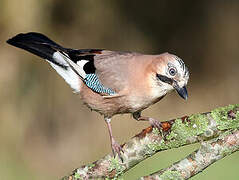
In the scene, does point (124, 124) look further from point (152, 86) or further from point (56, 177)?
point (152, 86)

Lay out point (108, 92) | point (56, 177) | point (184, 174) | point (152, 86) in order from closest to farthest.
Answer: point (184, 174), point (152, 86), point (108, 92), point (56, 177)

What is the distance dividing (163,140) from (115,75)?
0.99 metres

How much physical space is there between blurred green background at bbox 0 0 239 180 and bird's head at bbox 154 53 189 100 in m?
2.60

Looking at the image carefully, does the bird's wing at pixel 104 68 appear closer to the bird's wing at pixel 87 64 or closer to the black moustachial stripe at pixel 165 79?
the bird's wing at pixel 87 64

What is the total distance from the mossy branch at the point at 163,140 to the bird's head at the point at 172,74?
1.58ft

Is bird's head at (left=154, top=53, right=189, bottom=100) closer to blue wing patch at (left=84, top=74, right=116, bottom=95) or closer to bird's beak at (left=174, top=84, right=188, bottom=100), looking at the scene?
bird's beak at (left=174, top=84, right=188, bottom=100)

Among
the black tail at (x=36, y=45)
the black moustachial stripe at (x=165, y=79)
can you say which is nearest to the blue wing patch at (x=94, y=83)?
the black tail at (x=36, y=45)

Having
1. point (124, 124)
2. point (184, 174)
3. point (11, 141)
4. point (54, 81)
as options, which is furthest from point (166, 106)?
point (184, 174)

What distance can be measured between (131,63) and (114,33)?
2902 millimetres

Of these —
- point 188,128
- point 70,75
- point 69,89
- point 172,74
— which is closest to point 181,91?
point 172,74

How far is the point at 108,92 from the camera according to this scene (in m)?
3.36

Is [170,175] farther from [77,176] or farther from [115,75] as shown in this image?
[115,75]

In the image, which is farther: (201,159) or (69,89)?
(69,89)

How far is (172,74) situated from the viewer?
2998 millimetres
